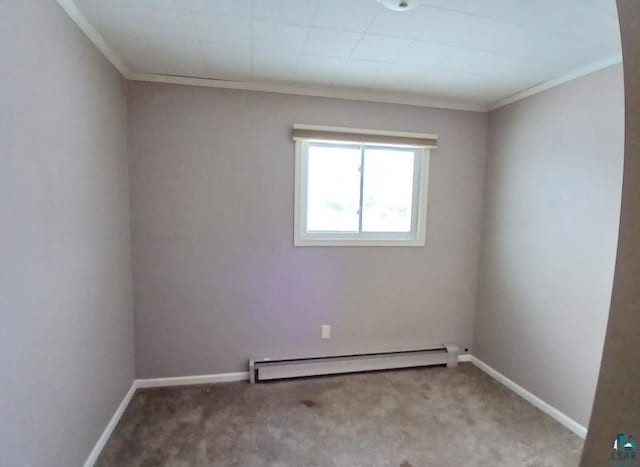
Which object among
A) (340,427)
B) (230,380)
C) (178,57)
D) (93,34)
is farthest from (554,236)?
(93,34)

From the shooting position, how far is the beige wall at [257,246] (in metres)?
2.30

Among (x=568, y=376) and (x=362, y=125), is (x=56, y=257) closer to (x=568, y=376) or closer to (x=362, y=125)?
(x=362, y=125)

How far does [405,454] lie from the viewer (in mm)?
1776

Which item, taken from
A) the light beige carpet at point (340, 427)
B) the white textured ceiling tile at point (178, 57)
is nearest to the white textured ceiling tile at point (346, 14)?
the white textured ceiling tile at point (178, 57)

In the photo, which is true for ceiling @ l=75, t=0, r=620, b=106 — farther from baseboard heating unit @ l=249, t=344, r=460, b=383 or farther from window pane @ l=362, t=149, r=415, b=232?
baseboard heating unit @ l=249, t=344, r=460, b=383

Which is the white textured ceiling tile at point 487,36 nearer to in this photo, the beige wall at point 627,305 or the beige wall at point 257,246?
the beige wall at point 257,246

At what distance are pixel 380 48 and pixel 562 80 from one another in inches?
53.4

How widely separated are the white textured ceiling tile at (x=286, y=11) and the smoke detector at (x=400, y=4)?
0.33 metres

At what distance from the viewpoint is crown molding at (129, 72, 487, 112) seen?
223cm

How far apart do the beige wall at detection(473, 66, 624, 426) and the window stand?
2.28 ft

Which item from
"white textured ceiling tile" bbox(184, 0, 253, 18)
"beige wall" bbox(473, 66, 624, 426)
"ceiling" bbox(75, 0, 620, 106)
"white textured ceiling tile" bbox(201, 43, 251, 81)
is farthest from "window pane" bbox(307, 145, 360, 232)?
"beige wall" bbox(473, 66, 624, 426)

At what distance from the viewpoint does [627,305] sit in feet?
1.94

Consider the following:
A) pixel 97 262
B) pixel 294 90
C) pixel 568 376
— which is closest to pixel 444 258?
pixel 568 376

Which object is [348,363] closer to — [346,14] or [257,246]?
[257,246]
